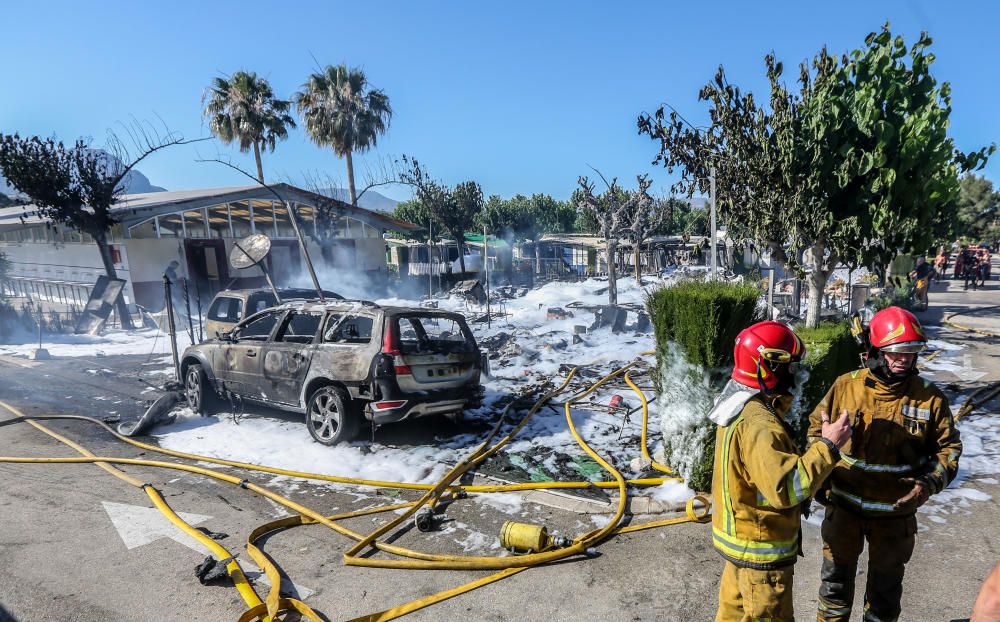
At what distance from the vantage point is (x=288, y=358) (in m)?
6.97

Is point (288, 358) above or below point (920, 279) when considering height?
below

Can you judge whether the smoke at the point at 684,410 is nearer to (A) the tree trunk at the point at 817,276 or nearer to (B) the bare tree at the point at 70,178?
(A) the tree trunk at the point at 817,276

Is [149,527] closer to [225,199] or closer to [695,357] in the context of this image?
[695,357]

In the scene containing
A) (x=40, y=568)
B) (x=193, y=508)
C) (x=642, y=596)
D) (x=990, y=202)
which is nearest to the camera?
(x=642, y=596)

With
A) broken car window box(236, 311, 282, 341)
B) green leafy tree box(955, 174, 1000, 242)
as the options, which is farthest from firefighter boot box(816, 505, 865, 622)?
green leafy tree box(955, 174, 1000, 242)

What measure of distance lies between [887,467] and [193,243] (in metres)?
22.0

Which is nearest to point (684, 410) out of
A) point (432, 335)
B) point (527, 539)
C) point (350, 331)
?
point (527, 539)

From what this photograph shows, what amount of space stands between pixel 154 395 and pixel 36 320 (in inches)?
426

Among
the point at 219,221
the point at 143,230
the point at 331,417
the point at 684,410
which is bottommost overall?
the point at 331,417

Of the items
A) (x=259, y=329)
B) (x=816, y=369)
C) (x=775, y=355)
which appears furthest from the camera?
(x=259, y=329)

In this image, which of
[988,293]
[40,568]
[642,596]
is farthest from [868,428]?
[988,293]

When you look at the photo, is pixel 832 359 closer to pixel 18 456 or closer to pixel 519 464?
pixel 519 464

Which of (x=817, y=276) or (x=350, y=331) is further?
(x=817, y=276)

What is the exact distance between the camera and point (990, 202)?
4794cm
